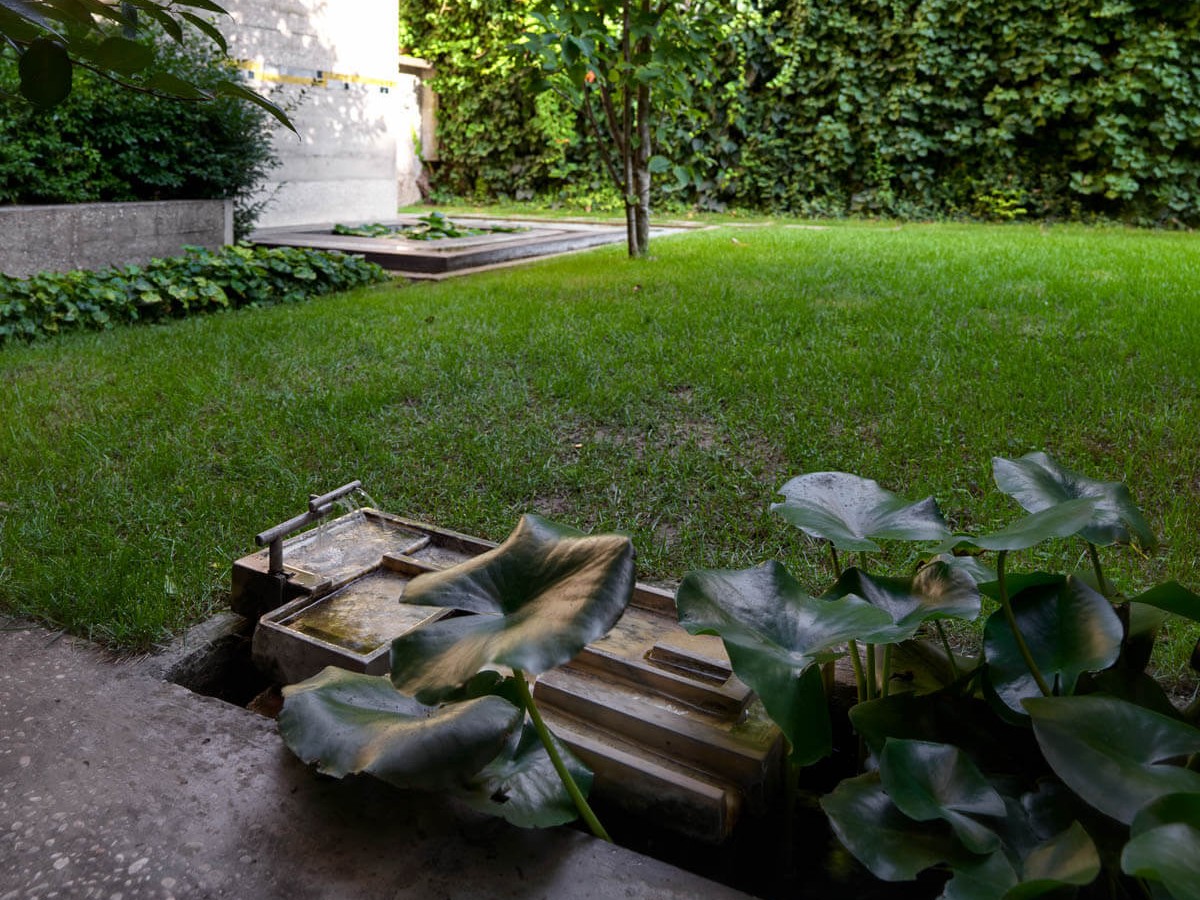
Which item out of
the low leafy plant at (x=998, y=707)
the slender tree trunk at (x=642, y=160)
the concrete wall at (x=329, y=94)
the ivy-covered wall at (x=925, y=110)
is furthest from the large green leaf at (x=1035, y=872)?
the concrete wall at (x=329, y=94)

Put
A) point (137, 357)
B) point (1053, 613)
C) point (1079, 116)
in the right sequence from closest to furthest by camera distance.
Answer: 1. point (1053, 613)
2. point (137, 357)
3. point (1079, 116)

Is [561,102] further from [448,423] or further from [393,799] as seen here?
[393,799]

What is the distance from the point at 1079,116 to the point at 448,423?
9300mm

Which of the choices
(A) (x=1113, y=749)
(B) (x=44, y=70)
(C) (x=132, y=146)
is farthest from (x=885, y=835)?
(C) (x=132, y=146)

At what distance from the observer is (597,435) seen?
315 centimetres

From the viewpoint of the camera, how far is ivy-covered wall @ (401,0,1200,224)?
9602 mm

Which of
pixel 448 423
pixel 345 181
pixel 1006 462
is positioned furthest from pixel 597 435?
pixel 345 181

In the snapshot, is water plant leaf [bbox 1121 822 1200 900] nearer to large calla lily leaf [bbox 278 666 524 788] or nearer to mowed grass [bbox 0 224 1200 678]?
large calla lily leaf [bbox 278 666 524 788]

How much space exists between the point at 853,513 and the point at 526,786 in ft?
2.02

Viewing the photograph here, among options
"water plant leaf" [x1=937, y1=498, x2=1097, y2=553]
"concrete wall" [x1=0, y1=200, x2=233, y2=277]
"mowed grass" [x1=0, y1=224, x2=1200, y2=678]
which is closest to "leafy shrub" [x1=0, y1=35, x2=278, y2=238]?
"concrete wall" [x1=0, y1=200, x2=233, y2=277]

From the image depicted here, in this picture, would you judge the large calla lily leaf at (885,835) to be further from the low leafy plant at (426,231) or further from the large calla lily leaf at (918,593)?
the low leafy plant at (426,231)

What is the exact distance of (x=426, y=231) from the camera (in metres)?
8.51

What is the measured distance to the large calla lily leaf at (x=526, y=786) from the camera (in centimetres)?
118

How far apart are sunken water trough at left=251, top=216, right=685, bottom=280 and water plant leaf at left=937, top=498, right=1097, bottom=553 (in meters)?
5.65
